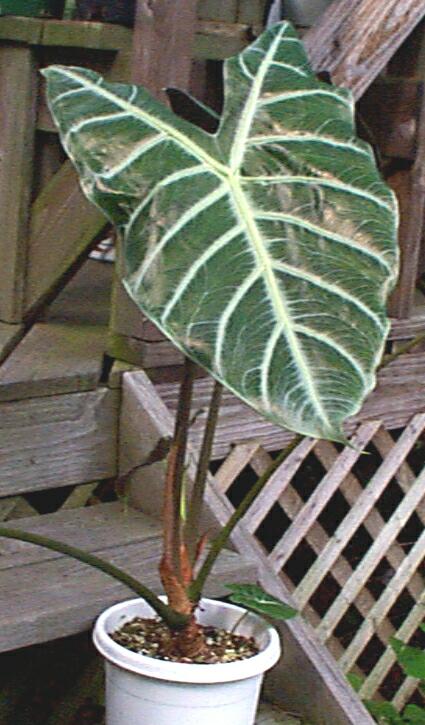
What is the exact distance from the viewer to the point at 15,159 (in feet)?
8.14

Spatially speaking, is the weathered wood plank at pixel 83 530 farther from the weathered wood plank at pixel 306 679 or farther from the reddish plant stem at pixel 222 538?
the reddish plant stem at pixel 222 538

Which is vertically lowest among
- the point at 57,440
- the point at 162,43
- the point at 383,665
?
the point at 383,665

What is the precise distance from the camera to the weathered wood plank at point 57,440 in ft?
7.09

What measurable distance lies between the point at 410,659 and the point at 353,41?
3.78ft

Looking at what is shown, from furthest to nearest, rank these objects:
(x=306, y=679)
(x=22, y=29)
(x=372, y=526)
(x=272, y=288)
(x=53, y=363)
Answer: (x=372, y=526) → (x=22, y=29) → (x=53, y=363) → (x=306, y=679) → (x=272, y=288)

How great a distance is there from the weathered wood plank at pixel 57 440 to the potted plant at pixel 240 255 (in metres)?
0.42

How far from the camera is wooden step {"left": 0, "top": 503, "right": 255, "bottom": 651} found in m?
1.88

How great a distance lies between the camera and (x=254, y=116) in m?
1.65

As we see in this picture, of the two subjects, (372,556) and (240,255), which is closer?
(240,255)

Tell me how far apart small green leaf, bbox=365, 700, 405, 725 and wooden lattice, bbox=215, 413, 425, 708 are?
0.46 ft

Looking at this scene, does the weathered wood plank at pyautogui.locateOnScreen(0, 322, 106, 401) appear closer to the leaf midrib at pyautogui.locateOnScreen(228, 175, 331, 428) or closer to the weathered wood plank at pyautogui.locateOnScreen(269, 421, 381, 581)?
the weathered wood plank at pyautogui.locateOnScreen(269, 421, 381, 581)

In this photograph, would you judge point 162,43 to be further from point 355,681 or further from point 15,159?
point 355,681

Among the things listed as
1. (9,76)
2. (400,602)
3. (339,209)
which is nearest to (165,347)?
(9,76)

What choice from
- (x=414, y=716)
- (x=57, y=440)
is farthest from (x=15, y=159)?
(x=414, y=716)
